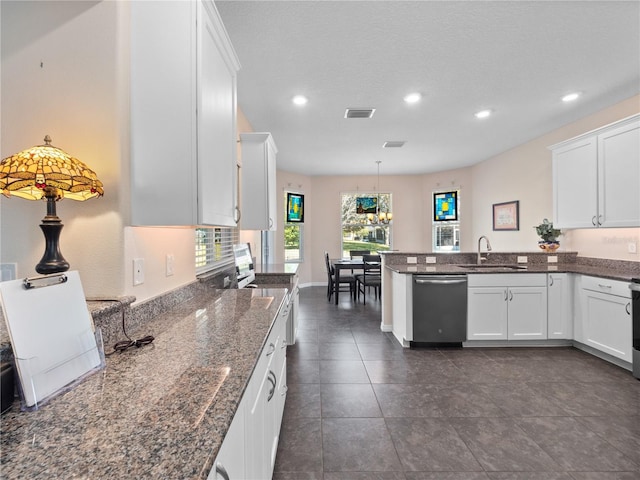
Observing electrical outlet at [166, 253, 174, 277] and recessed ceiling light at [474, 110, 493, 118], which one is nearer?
electrical outlet at [166, 253, 174, 277]

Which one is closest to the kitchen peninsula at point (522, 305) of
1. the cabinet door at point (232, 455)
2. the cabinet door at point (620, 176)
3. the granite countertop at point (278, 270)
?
the cabinet door at point (620, 176)

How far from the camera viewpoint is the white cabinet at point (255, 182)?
3.18 meters

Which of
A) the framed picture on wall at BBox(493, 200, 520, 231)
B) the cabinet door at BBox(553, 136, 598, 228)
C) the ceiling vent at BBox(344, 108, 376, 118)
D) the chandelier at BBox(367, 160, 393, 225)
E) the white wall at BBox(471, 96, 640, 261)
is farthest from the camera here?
the chandelier at BBox(367, 160, 393, 225)

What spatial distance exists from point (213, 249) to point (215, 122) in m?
1.61

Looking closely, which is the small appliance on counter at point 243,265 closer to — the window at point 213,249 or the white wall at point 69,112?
the window at point 213,249

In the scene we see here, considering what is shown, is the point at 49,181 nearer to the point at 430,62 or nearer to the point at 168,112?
the point at 168,112

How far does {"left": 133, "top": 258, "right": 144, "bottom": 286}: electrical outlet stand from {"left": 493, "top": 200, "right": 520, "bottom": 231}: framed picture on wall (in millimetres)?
5885

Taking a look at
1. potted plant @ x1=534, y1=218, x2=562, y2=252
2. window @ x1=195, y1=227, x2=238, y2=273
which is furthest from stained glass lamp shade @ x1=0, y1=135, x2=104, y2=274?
potted plant @ x1=534, y1=218, x2=562, y2=252

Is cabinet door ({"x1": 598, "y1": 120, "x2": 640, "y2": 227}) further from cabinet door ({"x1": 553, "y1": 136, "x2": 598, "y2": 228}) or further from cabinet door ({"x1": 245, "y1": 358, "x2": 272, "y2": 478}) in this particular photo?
cabinet door ({"x1": 245, "y1": 358, "x2": 272, "y2": 478})

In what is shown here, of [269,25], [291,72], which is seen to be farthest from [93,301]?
[291,72]

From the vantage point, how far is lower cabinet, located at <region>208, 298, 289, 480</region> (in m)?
0.74

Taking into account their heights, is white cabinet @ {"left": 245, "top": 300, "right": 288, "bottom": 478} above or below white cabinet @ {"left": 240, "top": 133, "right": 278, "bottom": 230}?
below

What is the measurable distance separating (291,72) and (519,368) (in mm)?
3470

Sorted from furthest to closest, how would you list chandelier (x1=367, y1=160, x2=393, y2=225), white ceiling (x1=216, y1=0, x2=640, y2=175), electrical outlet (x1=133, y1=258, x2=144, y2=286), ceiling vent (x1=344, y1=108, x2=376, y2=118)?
chandelier (x1=367, y1=160, x2=393, y2=225) < ceiling vent (x1=344, y1=108, x2=376, y2=118) < white ceiling (x1=216, y1=0, x2=640, y2=175) < electrical outlet (x1=133, y1=258, x2=144, y2=286)
